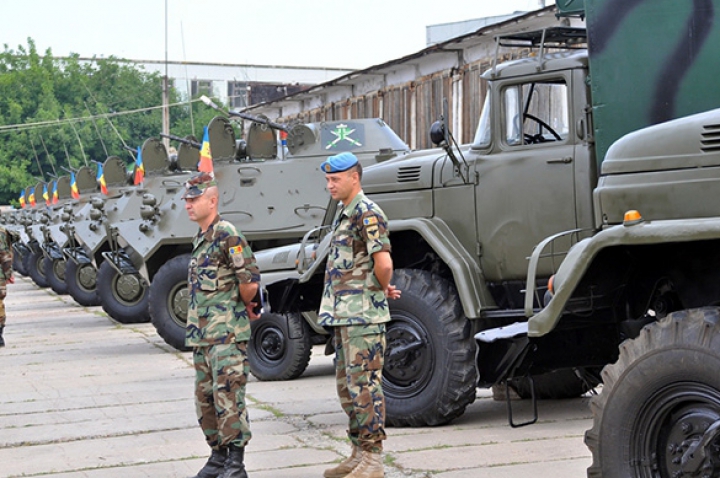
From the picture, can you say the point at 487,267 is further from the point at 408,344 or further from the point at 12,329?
the point at 12,329

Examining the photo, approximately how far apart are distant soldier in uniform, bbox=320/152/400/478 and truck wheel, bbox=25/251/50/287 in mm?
25582

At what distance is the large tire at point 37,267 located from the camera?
32.0 metres

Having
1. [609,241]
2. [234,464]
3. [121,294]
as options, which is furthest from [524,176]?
[121,294]

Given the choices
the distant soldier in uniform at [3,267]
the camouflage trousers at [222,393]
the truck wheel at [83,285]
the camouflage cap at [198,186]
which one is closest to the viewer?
the camouflage trousers at [222,393]

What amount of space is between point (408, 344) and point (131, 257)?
25.5ft

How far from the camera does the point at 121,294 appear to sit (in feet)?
61.0

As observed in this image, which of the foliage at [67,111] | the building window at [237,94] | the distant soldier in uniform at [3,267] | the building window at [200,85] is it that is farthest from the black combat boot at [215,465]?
the building window at [200,85]

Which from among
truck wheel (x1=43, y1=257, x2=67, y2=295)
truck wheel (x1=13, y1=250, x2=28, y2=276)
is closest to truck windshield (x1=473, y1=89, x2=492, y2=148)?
truck wheel (x1=43, y1=257, x2=67, y2=295)

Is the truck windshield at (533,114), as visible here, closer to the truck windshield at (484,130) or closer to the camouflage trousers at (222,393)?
the truck windshield at (484,130)

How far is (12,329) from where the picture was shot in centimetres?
1962

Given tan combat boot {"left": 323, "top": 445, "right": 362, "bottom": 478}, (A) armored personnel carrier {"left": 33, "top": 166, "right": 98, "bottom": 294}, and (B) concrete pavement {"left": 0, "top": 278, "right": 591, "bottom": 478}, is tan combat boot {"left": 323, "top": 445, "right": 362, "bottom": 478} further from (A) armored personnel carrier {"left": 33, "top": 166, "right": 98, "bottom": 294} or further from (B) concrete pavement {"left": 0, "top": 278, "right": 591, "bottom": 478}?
(A) armored personnel carrier {"left": 33, "top": 166, "right": 98, "bottom": 294}

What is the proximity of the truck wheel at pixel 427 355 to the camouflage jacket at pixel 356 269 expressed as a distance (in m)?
1.62

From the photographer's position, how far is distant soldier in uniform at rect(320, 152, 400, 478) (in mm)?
6652

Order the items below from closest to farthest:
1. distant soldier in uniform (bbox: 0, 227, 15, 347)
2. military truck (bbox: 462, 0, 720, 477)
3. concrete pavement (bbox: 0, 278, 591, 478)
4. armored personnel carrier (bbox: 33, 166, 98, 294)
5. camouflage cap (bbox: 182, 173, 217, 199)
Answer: military truck (bbox: 462, 0, 720, 477) < camouflage cap (bbox: 182, 173, 217, 199) < concrete pavement (bbox: 0, 278, 591, 478) < distant soldier in uniform (bbox: 0, 227, 15, 347) < armored personnel carrier (bbox: 33, 166, 98, 294)
